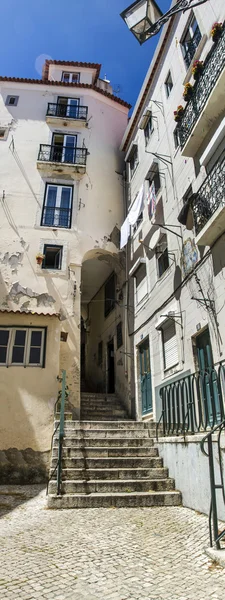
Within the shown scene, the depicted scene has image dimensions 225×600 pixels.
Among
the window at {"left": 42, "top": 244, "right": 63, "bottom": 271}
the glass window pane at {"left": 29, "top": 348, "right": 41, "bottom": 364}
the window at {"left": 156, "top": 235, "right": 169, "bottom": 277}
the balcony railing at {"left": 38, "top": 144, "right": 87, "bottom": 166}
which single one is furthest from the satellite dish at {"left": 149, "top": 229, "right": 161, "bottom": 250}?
the balcony railing at {"left": 38, "top": 144, "right": 87, "bottom": 166}

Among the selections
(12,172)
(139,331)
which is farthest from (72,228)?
(139,331)

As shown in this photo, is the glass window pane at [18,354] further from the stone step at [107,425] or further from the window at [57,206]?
the window at [57,206]

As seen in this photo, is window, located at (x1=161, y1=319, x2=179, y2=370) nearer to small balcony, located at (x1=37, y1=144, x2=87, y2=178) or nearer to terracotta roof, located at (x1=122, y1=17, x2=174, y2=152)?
small balcony, located at (x1=37, y1=144, x2=87, y2=178)

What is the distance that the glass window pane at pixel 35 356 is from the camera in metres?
9.96

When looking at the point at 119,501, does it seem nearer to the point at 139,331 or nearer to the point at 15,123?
the point at 139,331

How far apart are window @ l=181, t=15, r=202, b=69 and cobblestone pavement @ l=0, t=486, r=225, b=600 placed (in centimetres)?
1185

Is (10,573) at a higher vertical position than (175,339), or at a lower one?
lower

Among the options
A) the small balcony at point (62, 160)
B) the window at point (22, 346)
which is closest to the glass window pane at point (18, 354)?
the window at point (22, 346)

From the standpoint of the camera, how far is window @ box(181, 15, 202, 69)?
410 inches

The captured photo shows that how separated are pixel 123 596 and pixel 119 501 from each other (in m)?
3.06

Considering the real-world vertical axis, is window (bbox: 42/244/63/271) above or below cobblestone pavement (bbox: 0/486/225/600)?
above

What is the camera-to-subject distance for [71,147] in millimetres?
15344

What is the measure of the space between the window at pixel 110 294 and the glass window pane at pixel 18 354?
230 inches

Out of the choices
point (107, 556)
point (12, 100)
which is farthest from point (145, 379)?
point (12, 100)
